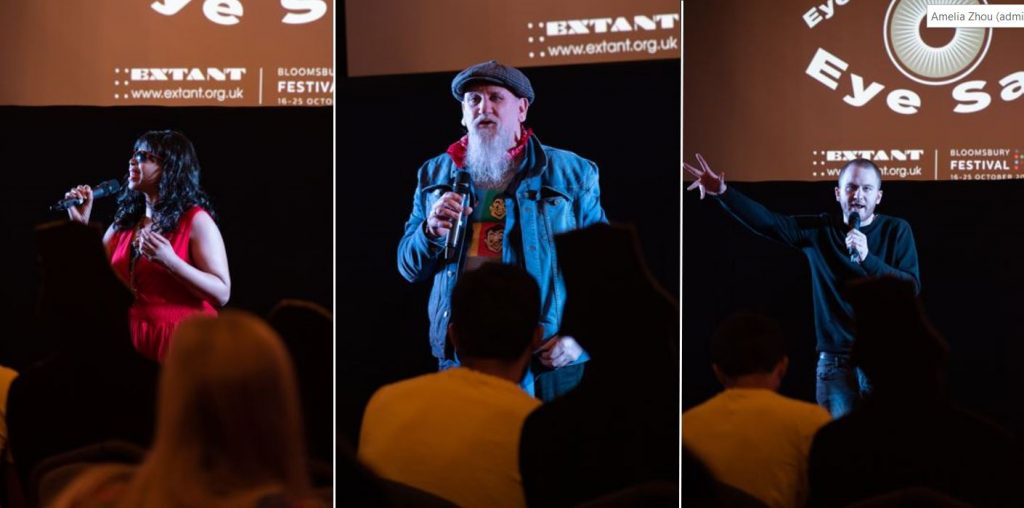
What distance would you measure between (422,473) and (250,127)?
1466 millimetres

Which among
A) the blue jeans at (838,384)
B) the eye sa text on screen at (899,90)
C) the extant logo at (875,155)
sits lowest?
the blue jeans at (838,384)

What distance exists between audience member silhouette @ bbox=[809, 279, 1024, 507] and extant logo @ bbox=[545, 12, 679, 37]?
44.8 inches

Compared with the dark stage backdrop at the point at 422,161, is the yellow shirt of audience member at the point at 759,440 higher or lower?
lower

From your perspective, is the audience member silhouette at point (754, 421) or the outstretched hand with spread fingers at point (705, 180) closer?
the audience member silhouette at point (754, 421)

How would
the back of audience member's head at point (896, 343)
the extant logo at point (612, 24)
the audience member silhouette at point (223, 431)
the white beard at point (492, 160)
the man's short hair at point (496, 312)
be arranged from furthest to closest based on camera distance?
1. the white beard at point (492, 160)
2. the extant logo at point (612, 24)
3. the back of audience member's head at point (896, 343)
4. the man's short hair at point (496, 312)
5. the audience member silhouette at point (223, 431)

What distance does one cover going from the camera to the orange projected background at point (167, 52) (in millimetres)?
4148

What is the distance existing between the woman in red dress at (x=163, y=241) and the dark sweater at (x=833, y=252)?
1896 millimetres

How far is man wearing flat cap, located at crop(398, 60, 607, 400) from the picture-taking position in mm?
3941

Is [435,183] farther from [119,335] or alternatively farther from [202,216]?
[119,335]

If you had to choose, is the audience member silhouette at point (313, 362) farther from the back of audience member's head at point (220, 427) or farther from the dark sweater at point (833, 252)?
the back of audience member's head at point (220, 427)

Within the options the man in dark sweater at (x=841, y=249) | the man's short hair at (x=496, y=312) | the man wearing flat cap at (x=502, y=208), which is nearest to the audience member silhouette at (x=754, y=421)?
the man in dark sweater at (x=841, y=249)

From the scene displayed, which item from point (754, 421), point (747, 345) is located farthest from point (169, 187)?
point (754, 421)

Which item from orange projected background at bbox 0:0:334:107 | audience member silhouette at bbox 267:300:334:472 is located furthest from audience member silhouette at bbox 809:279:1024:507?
orange projected background at bbox 0:0:334:107

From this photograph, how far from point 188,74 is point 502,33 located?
1.18 metres
